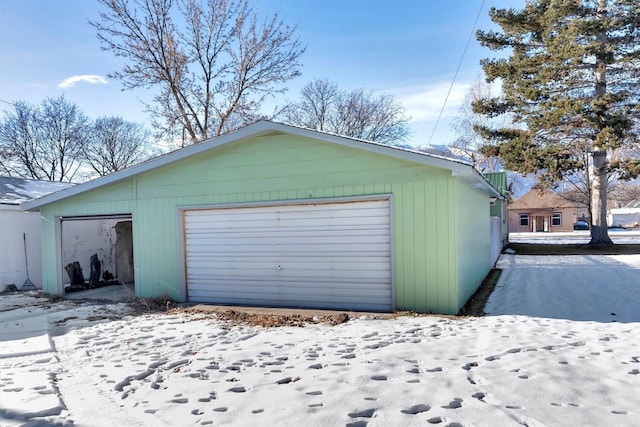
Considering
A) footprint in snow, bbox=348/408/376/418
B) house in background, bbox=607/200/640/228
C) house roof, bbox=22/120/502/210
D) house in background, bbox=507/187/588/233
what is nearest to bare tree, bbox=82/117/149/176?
house roof, bbox=22/120/502/210

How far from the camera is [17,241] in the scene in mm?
10062

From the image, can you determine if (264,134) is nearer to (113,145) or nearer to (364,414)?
(364,414)

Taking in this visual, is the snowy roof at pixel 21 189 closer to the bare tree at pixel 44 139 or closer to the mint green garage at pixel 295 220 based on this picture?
the mint green garage at pixel 295 220

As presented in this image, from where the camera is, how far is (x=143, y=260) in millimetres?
8039

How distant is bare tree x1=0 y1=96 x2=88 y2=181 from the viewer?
2467 centimetres

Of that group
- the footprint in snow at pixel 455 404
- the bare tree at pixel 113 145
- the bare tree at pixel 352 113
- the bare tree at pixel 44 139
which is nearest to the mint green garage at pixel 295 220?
the footprint in snow at pixel 455 404

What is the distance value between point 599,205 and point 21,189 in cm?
2362

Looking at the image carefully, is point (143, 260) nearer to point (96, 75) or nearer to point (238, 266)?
point (238, 266)

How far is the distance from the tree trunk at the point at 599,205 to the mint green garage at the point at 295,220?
13.2m

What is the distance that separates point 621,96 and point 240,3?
17190mm

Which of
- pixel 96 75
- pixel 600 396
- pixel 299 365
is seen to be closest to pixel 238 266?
pixel 299 365

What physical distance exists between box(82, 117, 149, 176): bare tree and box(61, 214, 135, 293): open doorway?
17950mm

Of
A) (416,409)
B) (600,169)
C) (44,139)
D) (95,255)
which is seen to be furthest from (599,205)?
(44,139)

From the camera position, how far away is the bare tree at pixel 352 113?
90.2 ft
